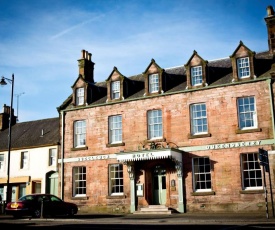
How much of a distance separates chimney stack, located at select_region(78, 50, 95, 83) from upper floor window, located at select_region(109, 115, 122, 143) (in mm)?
6124

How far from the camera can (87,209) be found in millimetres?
27641

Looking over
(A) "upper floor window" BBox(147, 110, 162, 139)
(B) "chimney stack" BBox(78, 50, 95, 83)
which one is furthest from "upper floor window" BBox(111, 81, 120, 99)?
(B) "chimney stack" BBox(78, 50, 95, 83)

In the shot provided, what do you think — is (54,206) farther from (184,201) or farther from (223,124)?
(223,124)

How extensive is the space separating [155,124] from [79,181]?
774cm

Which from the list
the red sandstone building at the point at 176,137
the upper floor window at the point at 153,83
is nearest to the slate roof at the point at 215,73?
the red sandstone building at the point at 176,137

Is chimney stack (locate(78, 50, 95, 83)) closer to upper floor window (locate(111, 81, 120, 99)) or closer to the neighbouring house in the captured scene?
upper floor window (locate(111, 81, 120, 99))

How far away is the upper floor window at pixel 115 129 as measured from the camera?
2759cm

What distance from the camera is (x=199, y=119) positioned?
81.4 feet

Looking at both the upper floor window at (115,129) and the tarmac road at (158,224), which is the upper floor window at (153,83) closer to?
the upper floor window at (115,129)

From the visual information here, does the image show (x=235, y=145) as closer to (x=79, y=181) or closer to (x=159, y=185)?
(x=159, y=185)

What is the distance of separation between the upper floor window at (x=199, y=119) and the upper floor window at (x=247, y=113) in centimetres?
233

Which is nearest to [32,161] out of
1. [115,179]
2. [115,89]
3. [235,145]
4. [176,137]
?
[115,179]

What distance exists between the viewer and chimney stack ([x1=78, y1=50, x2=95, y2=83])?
3222 centimetres

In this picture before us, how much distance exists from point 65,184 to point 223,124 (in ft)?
43.4
